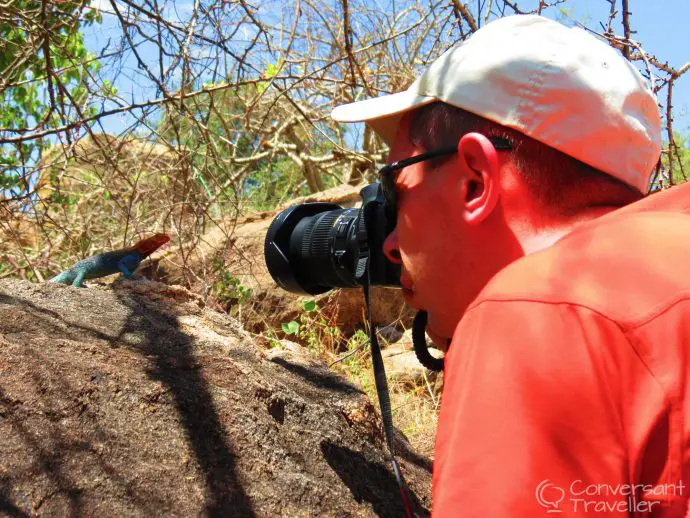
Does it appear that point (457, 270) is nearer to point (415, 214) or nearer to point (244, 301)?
point (415, 214)

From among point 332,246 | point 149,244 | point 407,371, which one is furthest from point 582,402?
point 149,244

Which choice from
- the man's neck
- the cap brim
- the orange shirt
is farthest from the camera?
the orange shirt

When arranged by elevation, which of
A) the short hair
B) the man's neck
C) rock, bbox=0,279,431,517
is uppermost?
the short hair

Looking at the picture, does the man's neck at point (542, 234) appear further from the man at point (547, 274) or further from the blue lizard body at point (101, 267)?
the blue lizard body at point (101, 267)

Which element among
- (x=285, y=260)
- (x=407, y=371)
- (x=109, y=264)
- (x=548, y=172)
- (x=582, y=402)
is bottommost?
(x=407, y=371)

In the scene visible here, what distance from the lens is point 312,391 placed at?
212 cm

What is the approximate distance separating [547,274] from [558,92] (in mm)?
380

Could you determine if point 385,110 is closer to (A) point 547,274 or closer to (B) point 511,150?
(B) point 511,150

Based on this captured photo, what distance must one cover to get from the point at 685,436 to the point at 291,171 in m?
7.44

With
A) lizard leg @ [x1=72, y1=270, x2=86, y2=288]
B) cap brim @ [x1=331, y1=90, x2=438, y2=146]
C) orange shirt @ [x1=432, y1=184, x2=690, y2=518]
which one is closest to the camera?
orange shirt @ [x1=432, y1=184, x2=690, y2=518]

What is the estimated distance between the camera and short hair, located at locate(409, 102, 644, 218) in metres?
1.02

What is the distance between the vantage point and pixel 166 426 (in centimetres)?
165

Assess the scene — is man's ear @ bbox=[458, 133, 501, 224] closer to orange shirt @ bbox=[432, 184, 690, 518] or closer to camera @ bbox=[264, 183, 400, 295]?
orange shirt @ bbox=[432, 184, 690, 518]

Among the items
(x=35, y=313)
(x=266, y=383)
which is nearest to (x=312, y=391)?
(x=266, y=383)
